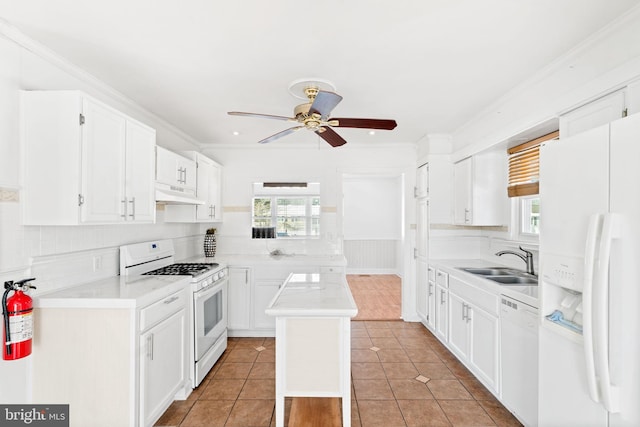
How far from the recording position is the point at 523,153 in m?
2.92

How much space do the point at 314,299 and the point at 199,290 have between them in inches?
50.0

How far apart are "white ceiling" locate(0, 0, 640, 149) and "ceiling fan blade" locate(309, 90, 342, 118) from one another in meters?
0.33

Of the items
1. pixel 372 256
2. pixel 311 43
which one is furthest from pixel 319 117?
pixel 372 256

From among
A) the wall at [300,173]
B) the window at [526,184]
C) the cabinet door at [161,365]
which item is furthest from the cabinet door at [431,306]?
the cabinet door at [161,365]

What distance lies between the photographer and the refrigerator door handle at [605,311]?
44.4 inches

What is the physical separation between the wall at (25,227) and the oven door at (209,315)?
0.81 metres

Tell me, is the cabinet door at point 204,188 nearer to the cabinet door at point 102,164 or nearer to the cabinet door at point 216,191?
the cabinet door at point 216,191

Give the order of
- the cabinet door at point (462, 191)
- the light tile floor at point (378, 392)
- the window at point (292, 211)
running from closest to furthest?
the light tile floor at point (378, 392) < the cabinet door at point (462, 191) < the window at point (292, 211)

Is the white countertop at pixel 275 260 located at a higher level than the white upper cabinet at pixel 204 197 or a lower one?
lower

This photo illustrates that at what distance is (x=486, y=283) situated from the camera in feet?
8.27

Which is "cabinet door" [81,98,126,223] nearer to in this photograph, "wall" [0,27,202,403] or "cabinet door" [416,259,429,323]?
"wall" [0,27,202,403]

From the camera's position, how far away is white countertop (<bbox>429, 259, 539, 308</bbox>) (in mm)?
2072

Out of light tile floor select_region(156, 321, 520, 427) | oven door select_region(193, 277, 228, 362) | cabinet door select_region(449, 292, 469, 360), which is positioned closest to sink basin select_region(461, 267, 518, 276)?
cabinet door select_region(449, 292, 469, 360)

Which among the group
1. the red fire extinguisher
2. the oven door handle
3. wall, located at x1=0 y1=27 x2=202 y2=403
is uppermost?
wall, located at x1=0 y1=27 x2=202 y2=403
